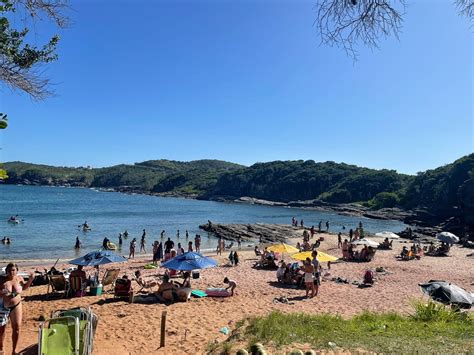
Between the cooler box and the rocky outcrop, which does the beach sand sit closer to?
the cooler box

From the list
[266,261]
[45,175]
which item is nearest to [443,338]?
[266,261]

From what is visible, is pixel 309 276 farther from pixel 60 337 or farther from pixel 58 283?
pixel 60 337

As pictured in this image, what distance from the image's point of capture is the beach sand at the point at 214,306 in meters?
8.51

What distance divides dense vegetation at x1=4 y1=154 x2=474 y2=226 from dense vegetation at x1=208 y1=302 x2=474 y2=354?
6025 centimetres

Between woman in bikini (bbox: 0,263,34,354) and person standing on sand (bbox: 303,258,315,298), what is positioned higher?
woman in bikini (bbox: 0,263,34,354)

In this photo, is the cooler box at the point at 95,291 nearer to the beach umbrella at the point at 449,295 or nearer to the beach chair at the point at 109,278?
the beach chair at the point at 109,278

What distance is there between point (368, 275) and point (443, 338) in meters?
9.70

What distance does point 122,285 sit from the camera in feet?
40.3

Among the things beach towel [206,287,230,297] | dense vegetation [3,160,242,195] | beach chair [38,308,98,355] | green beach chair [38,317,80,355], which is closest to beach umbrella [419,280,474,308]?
beach towel [206,287,230,297]

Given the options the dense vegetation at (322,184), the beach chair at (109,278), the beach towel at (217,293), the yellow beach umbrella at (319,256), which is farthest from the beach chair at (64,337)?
the dense vegetation at (322,184)

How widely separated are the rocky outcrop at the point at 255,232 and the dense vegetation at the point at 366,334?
102 feet

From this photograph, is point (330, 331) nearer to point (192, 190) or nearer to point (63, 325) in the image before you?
point (63, 325)

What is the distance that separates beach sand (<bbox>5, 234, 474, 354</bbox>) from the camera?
851 centimetres

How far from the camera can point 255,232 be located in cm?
4375
